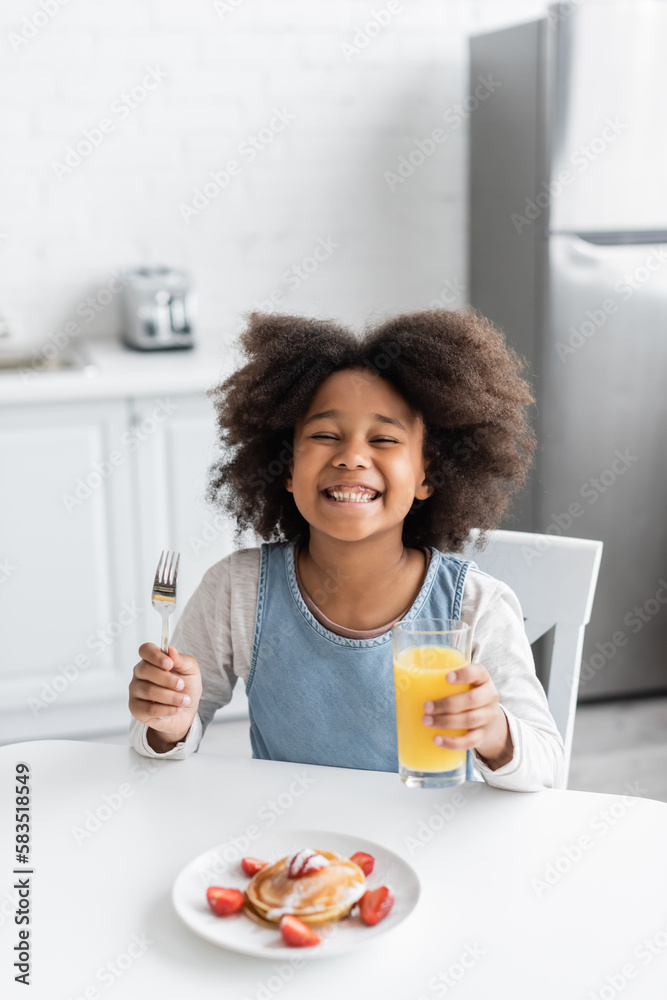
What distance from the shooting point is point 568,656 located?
1.20 meters

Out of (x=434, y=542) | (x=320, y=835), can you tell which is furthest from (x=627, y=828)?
(x=434, y=542)

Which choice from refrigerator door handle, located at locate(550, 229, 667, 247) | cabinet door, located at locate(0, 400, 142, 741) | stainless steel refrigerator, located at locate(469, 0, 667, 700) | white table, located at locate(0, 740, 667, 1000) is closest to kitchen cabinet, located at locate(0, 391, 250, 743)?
cabinet door, located at locate(0, 400, 142, 741)

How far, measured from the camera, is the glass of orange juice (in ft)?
2.95

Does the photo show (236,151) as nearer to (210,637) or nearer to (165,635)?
(210,637)

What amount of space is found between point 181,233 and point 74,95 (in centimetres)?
43

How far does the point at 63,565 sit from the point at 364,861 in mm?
1667

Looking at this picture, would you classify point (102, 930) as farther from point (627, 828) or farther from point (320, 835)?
point (627, 828)

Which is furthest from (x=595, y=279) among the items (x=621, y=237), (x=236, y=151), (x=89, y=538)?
(x=89, y=538)

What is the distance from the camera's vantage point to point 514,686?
1.11 metres

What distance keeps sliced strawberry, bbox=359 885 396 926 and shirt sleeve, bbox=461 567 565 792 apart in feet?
0.74

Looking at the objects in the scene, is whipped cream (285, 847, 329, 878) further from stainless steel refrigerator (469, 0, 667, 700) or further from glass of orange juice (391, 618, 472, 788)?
stainless steel refrigerator (469, 0, 667, 700)

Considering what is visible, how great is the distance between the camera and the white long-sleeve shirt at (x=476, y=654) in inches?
39.8

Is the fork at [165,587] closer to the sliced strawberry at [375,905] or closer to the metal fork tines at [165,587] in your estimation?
the metal fork tines at [165,587]

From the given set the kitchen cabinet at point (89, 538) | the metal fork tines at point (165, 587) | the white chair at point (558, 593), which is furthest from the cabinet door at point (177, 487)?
the metal fork tines at point (165, 587)
